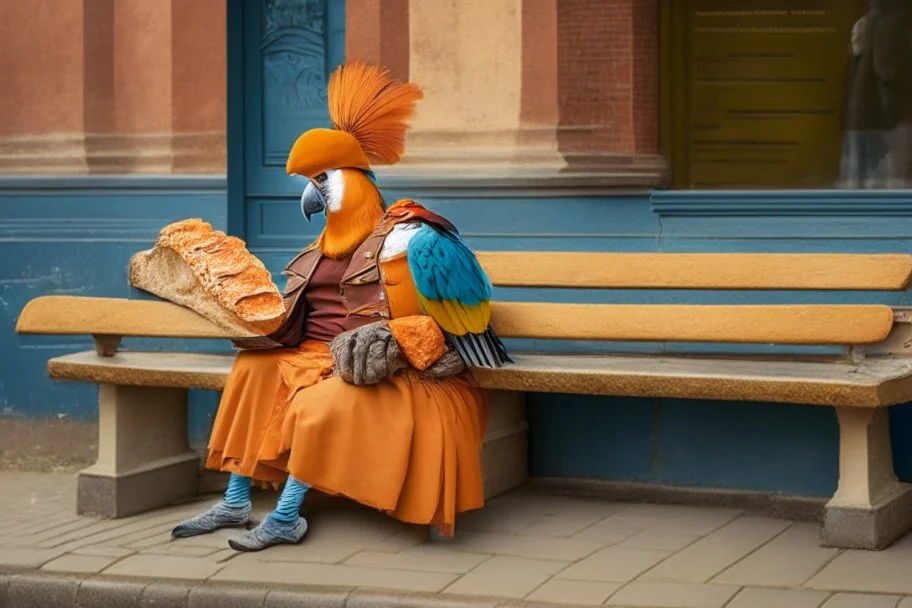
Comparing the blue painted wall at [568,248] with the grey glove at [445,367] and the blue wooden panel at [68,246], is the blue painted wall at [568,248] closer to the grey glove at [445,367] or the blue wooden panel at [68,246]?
the blue wooden panel at [68,246]

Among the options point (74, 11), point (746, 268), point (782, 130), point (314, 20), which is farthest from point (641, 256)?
point (74, 11)

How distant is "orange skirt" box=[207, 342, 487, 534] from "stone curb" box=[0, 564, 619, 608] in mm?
611

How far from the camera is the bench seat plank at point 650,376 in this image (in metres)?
6.23

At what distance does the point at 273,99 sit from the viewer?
853 centimetres

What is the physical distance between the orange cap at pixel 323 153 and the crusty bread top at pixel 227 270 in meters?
0.46

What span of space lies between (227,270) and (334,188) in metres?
0.56

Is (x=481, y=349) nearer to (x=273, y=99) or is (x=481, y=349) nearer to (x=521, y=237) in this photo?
(x=521, y=237)

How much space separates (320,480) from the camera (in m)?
6.49

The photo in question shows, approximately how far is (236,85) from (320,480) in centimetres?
274

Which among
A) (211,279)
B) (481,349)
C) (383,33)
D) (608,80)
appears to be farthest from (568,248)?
(211,279)

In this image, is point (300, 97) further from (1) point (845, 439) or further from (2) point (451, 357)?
(1) point (845, 439)

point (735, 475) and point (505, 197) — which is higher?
point (505, 197)

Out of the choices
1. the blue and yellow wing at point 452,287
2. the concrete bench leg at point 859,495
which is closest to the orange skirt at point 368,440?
the blue and yellow wing at point 452,287

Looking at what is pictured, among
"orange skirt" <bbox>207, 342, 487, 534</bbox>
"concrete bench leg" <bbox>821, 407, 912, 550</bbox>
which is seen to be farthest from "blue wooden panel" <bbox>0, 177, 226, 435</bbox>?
"concrete bench leg" <bbox>821, 407, 912, 550</bbox>
